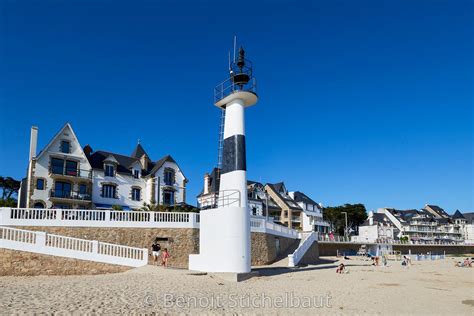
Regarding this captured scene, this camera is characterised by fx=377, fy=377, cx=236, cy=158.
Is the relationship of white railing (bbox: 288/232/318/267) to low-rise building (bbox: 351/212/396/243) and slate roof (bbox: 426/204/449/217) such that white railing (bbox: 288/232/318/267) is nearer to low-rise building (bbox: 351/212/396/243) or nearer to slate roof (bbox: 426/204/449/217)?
low-rise building (bbox: 351/212/396/243)

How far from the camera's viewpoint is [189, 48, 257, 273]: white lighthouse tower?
55.9 ft

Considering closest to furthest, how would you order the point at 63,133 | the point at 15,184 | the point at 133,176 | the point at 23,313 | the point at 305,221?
the point at 23,313 → the point at 63,133 → the point at 133,176 → the point at 15,184 → the point at 305,221

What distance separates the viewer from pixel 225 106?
19797 mm

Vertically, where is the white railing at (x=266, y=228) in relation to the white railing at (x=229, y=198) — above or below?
below

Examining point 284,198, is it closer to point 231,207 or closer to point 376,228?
point 376,228

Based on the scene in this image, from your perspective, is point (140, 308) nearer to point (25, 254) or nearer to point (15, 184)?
point (25, 254)

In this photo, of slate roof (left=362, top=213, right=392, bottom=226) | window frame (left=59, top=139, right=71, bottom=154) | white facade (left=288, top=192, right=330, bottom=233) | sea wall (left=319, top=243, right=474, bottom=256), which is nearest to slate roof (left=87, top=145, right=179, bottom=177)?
window frame (left=59, top=139, right=71, bottom=154)

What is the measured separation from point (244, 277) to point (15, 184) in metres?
47.5

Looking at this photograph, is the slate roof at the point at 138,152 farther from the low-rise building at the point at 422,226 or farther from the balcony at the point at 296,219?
the low-rise building at the point at 422,226

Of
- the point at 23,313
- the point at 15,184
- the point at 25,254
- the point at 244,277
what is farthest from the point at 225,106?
the point at 15,184

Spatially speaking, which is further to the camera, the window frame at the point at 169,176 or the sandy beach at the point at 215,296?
the window frame at the point at 169,176

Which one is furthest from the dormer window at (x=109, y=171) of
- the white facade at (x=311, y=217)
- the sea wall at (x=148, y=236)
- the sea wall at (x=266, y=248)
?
the white facade at (x=311, y=217)

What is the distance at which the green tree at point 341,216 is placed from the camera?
70.2 meters

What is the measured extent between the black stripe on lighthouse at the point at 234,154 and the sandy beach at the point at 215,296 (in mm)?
5176
